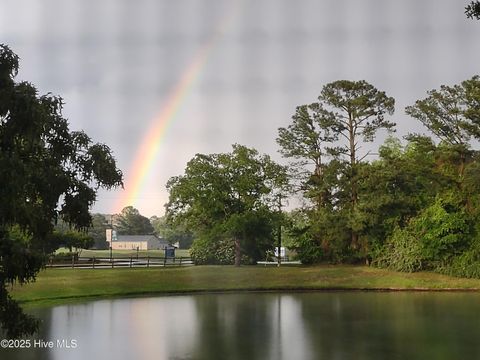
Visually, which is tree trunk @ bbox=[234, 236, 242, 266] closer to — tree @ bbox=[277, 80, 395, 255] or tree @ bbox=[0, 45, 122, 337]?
tree @ bbox=[277, 80, 395, 255]

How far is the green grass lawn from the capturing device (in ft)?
100

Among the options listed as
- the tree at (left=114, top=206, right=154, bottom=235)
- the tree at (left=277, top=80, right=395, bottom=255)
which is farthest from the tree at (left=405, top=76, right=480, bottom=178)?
the tree at (left=114, top=206, right=154, bottom=235)

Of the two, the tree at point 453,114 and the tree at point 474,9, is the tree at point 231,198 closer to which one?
the tree at point 453,114

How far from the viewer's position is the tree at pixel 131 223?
132 metres

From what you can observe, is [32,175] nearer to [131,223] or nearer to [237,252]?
[237,252]

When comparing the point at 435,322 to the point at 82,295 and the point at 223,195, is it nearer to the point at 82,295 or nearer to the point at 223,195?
the point at 82,295

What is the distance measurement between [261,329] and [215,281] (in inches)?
684

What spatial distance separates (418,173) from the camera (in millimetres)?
42812

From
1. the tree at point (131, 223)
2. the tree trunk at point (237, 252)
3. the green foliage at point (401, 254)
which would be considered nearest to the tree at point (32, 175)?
the green foliage at point (401, 254)

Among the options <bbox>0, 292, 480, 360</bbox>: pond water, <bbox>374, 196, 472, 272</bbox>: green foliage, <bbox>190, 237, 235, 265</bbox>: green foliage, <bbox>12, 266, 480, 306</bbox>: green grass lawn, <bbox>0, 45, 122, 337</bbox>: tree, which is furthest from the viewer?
<bbox>190, 237, 235, 265</bbox>: green foliage

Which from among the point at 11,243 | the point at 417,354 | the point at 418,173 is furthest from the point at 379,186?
the point at 11,243

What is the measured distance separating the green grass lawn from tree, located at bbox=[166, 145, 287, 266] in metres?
6.69

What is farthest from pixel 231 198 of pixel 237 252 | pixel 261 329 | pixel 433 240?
pixel 261 329

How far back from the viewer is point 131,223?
5281 inches
